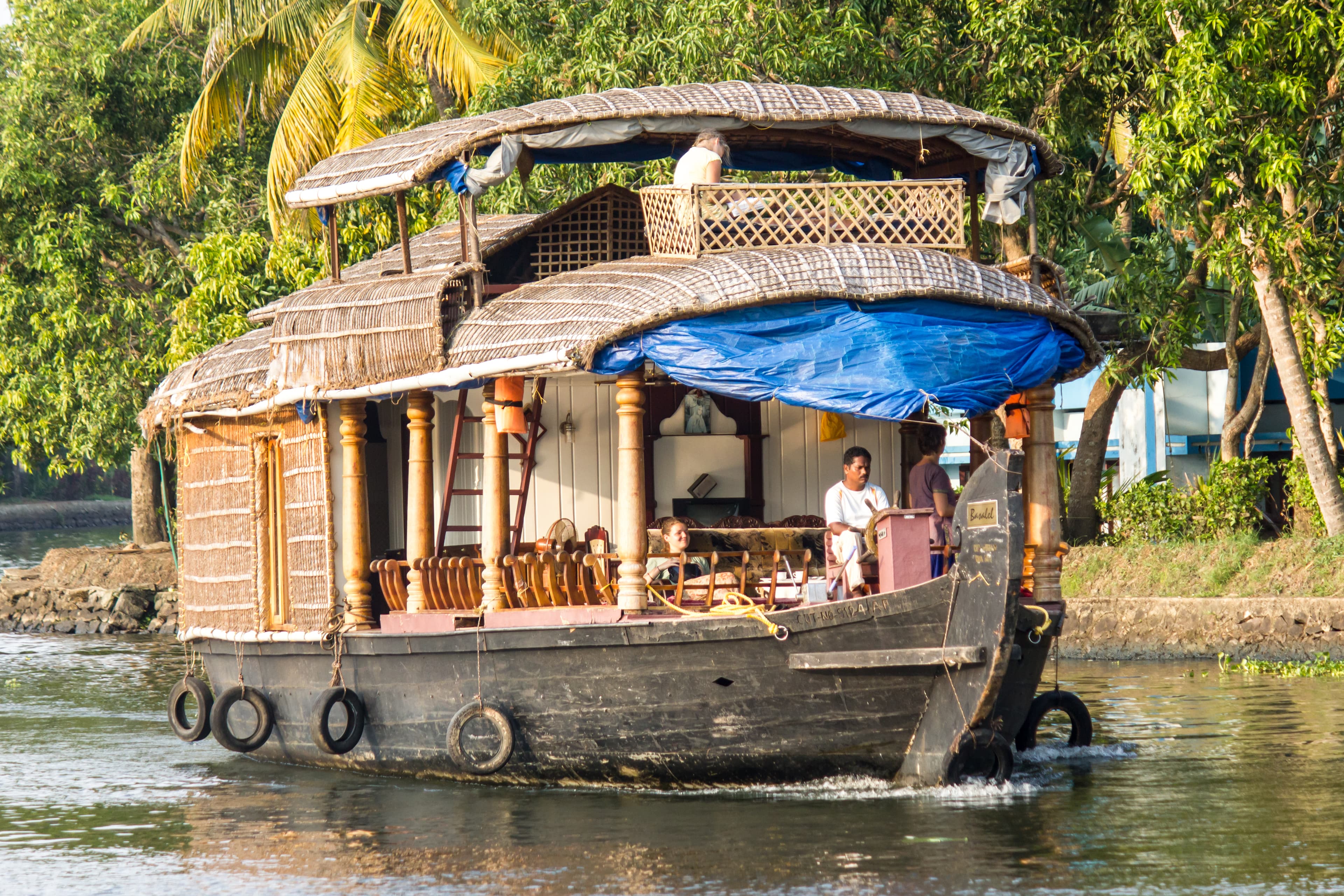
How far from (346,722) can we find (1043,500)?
13.5 ft

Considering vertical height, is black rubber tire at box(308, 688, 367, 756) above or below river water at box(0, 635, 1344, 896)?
above

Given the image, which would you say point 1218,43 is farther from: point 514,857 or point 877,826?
point 514,857

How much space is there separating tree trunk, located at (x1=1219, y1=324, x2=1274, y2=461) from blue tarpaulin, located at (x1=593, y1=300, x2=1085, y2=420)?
363 inches

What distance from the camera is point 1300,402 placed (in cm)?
1429

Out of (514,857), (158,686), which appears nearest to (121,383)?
(158,686)

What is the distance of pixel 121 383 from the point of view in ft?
74.2

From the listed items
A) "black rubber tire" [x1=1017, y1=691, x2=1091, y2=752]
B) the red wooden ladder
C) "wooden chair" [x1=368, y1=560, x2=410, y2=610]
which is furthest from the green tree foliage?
"wooden chair" [x1=368, y1=560, x2=410, y2=610]

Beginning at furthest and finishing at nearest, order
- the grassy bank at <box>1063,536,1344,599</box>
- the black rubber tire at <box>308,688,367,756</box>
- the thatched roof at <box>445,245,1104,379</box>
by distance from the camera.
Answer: the grassy bank at <box>1063,536,1344,599</box>, the black rubber tire at <box>308,688,367,756</box>, the thatched roof at <box>445,245,1104,379</box>

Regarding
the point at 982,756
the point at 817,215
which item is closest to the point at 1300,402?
the point at 817,215

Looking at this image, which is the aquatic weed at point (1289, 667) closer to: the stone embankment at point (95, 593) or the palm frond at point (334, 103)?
the palm frond at point (334, 103)

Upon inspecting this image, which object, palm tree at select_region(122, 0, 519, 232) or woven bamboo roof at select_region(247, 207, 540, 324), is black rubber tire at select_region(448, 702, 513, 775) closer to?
woven bamboo roof at select_region(247, 207, 540, 324)

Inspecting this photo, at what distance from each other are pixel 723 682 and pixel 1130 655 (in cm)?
797

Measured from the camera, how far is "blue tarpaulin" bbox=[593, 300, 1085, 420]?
783 centimetres

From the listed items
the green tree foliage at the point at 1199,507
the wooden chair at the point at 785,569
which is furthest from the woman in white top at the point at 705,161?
the green tree foliage at the point at 1199,507
